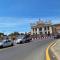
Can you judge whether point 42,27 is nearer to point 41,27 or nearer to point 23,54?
point 41,27

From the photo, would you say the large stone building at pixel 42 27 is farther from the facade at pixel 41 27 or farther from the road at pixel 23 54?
the road at pixel 23 54

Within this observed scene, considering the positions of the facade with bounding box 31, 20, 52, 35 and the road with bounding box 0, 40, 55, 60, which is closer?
the road with bounding box 0, 40, 55, 60

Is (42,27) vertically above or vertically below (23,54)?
above

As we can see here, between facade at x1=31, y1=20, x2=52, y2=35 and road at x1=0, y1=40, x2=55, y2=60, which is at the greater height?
facade at x1=31, y1=20, x2=52, y2=35

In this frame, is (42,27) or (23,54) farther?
(42,27)

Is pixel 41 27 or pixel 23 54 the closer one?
pixel 23 54

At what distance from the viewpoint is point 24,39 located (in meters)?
57.2

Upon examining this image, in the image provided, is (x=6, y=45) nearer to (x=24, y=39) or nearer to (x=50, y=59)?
(x=24, y=39)

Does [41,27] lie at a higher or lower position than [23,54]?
higher

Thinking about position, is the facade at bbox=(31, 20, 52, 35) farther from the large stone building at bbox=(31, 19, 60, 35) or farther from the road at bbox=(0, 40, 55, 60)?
the road at bbox=(0, 40, 55, 60)

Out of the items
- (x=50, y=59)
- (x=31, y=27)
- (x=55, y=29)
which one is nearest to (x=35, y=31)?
(x=31, y=27)

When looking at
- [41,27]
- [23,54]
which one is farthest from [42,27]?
[23,54]

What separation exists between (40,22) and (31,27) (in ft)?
34.9

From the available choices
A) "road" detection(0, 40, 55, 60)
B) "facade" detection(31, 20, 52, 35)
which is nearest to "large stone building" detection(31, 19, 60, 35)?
"facade" detection(31, 20, 52, 35)
